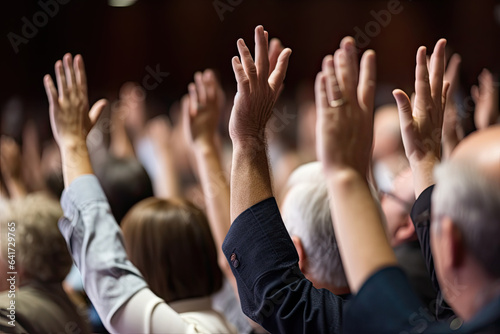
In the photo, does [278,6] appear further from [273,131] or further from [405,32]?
[273,131]

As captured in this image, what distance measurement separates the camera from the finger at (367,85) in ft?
3.47

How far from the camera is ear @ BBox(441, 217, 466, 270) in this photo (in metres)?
0.82

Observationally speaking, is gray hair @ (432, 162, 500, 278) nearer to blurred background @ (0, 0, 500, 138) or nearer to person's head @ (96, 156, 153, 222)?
person's head @ (96, 156, 153, 222)

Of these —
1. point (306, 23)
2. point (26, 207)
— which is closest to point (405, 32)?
point (306, 23)

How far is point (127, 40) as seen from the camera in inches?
244

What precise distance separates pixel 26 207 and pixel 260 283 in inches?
32.1

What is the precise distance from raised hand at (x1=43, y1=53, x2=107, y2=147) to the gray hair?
0.90 m

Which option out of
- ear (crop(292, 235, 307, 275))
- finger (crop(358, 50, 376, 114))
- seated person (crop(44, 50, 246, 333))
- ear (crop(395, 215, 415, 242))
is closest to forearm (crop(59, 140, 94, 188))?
seated person (crop(44, 50, 246, 333))

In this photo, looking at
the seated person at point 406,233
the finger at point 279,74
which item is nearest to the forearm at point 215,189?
the seated person at point 406,233

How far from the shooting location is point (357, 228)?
891 millimetres

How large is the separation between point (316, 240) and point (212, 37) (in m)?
5.11

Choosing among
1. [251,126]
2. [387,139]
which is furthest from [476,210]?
[387,139]

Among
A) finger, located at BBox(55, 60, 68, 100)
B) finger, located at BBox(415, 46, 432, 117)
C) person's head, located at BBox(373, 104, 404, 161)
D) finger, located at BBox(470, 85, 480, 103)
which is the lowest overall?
person's head, located at BBox(373, 104, 404, 161)

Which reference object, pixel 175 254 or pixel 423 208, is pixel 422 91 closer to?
pixel 423 208
